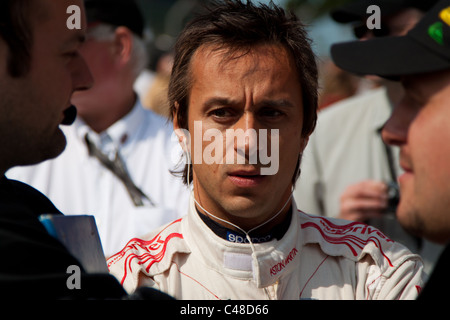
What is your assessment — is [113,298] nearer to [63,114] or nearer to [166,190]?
[63,114]

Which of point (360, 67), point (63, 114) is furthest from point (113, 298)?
point (360, 67)

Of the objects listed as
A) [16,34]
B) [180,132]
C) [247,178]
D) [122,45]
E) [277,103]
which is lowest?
[247,178]

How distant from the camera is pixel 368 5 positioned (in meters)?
4.21

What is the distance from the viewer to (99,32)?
14.4ft

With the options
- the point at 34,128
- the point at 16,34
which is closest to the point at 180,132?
the point at 34,128

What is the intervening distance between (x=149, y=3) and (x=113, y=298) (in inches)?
886

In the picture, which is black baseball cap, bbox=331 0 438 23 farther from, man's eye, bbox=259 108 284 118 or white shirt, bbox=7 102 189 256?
man's eye, bbox=259 108 284 118

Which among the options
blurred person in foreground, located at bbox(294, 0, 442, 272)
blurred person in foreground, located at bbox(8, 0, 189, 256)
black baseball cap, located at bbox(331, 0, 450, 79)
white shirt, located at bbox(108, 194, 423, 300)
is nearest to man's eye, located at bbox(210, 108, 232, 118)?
white shirt, located at bbox(108, 194, 423, 300)

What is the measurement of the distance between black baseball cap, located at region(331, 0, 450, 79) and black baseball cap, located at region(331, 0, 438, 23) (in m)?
1.90

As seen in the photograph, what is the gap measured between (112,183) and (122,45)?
1.06 metres

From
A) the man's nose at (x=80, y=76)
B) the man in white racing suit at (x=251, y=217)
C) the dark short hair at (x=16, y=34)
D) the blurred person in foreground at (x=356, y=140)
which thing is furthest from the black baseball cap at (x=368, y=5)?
the dark short hair at (x=16, y=34)

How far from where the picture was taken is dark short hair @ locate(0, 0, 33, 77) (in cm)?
199

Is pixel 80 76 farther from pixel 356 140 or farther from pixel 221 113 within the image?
pixel 356 140

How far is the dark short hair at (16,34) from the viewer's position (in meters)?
1.99
